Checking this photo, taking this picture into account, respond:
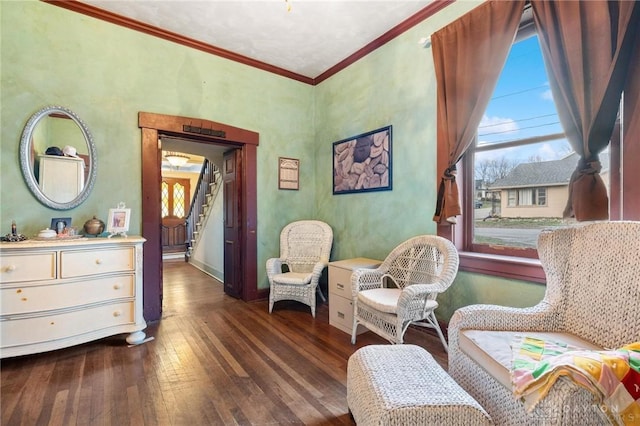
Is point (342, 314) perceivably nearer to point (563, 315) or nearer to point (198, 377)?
point (198, 377)

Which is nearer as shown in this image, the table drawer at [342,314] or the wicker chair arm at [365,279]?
the wicker chair arm at [365,279]

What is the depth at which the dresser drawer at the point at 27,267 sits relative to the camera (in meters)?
2.06

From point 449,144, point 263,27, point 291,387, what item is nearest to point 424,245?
point 449,144

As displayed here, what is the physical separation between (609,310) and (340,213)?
107 inches

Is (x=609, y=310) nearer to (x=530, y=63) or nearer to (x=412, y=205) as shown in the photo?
(x=412, y=205)

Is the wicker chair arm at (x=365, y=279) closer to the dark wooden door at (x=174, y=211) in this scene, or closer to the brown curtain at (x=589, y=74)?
the brown curtain at (x=589, y=74)

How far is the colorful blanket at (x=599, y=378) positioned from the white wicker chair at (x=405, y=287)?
994 millimetres

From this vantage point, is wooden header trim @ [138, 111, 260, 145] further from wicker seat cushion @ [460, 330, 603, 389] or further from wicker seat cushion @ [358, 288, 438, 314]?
wicker seat cushion @ [460, 330, 603, 389]

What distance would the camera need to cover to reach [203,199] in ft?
21.8

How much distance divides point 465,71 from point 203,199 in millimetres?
5875

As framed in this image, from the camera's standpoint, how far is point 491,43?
7.20 ft

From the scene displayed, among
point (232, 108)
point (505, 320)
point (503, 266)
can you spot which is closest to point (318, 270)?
point (503, 266)

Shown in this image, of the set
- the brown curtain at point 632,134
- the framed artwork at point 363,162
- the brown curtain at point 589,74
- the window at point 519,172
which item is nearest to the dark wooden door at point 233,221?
the framed artwork at point 363,162

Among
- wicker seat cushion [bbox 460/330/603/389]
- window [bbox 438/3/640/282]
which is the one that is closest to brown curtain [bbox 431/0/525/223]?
window [bbox 438/3/640/282]
